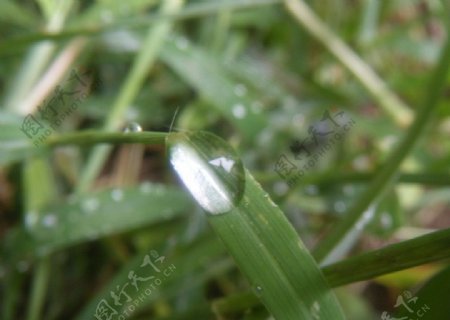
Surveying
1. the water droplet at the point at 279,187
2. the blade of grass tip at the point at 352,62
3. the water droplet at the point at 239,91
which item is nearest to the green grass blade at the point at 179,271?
the water droplet at the point at 279,187

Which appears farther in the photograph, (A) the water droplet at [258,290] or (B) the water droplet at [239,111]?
(B) the water droplet at [239,111]

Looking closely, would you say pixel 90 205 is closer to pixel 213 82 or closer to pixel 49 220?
pixel 49 220

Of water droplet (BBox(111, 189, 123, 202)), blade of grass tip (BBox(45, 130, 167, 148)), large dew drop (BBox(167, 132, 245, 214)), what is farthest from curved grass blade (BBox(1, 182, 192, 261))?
large dew drop (BBox(167, 132, 245, 214))

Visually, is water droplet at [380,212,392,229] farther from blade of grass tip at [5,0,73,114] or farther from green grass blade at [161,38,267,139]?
blade of grass tip at [5,0,73,114]

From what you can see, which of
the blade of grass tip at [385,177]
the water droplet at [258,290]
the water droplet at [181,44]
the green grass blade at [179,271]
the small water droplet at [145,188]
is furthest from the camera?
the water droplet at [181,44]

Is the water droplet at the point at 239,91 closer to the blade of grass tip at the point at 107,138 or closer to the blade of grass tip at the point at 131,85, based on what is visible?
the blade of grass tip at the point at 131,85

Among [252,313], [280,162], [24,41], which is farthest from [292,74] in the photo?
[252,313]
